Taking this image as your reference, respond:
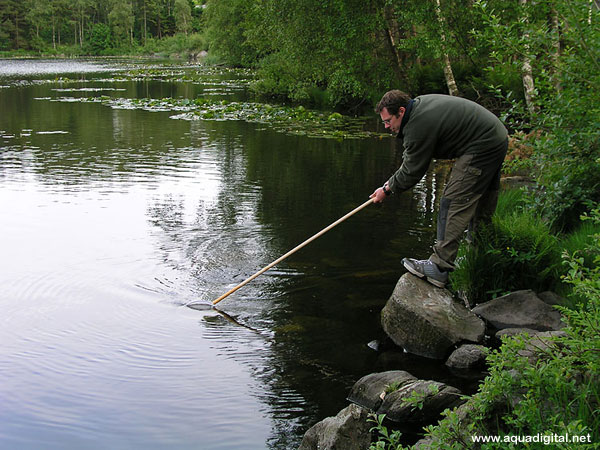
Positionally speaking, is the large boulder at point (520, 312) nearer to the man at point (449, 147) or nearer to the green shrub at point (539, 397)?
the man at point (449, 147)

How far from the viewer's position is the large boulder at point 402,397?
455 cm

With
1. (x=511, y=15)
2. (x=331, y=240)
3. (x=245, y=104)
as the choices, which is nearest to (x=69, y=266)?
(x=331, y=240)

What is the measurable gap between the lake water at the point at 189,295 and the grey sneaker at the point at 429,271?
67 centimetres

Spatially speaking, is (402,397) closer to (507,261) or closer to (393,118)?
(507,261)

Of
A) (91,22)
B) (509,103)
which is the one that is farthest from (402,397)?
(91,22)

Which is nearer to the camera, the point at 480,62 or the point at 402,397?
the point at 402,397

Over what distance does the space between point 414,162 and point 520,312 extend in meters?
1.71

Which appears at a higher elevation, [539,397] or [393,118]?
[393,118]

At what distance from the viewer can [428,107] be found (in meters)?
5.92

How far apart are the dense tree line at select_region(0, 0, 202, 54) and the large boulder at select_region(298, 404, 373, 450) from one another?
104 metres

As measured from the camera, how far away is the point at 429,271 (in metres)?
6.19

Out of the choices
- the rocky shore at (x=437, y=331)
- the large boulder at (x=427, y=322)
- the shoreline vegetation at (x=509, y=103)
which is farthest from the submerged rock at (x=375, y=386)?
the large boulder at (x=427, y=322)

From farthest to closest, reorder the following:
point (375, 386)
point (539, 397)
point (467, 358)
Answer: point (467, 358) < point (375, 386) < point (539, 397)

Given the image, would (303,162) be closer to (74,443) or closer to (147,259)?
(147,259)
